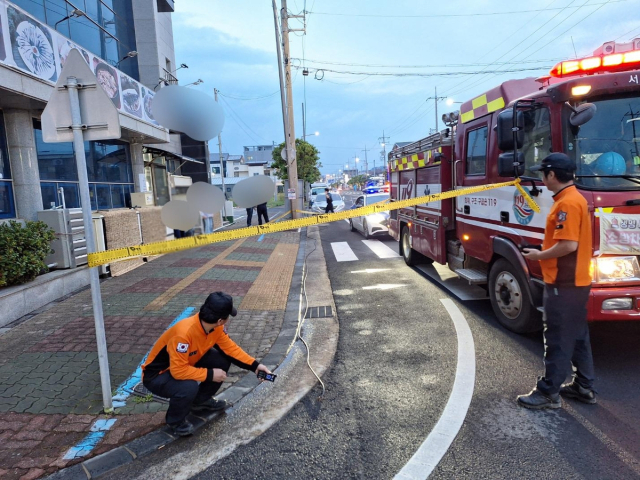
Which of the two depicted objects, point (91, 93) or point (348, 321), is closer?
point (91, 93)

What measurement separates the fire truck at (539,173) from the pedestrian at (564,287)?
62 centimetres

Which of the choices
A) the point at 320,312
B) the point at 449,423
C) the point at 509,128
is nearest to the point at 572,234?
the point at 509,128

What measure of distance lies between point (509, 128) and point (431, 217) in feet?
9.67

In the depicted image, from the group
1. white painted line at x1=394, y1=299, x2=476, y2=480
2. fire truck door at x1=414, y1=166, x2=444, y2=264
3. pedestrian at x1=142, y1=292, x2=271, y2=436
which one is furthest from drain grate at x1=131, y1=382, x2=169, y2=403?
fire truck door at x1=414, y1=166, x2=444, y2=264

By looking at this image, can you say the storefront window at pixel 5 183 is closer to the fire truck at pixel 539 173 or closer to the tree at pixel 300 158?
the fire truck at pixel 539 173

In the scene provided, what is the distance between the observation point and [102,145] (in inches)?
431

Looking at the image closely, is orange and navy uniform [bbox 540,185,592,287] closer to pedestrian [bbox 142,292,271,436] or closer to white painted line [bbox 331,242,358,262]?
pedestrian [bbox 142,292,271,436]

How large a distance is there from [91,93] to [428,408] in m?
3.75

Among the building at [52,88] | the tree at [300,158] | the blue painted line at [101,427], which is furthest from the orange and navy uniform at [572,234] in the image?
the tree at [300,158]

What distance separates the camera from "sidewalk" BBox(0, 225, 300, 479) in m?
3.04

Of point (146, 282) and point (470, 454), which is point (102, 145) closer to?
point (146, 282)

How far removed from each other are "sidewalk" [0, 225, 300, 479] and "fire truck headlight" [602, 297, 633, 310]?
137 inches

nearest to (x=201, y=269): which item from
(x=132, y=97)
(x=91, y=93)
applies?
(x=132, y=97)

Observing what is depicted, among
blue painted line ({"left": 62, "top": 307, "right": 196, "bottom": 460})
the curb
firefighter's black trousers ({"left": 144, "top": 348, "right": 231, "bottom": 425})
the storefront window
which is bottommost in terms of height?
the curb
